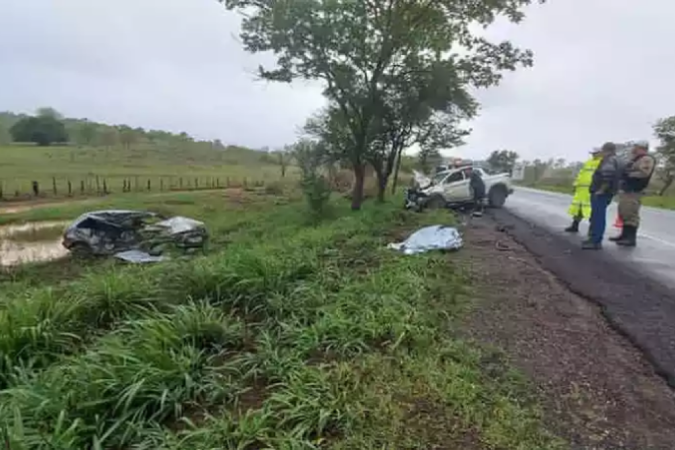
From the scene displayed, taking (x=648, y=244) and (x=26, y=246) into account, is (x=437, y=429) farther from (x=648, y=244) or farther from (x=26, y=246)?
(x=26, y=246)

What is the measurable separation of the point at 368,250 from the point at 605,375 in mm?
4756

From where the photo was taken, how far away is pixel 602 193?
7.92 m

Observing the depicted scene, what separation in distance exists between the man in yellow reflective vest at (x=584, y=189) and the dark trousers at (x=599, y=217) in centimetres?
55

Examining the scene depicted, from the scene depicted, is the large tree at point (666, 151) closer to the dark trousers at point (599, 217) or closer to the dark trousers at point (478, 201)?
the dark trousers at point (478, 201)

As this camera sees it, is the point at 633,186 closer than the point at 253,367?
No

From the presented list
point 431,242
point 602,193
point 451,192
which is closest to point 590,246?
point 602,193

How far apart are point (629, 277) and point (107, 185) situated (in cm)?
3363

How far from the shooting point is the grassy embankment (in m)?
2.41

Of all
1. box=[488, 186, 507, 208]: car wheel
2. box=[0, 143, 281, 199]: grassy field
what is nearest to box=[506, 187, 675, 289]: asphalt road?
box=[488, 186, 507, 208]: car wheel

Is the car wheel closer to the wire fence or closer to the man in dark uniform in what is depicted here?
the man in dark uniform

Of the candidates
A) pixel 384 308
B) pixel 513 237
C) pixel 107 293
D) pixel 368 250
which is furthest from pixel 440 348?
pixel 513 237

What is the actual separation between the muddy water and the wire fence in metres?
9.49

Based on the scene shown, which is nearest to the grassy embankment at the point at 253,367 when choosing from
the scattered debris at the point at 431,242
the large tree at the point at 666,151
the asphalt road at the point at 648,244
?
the scattered debris at the point at 431,242

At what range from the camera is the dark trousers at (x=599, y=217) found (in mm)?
7883
